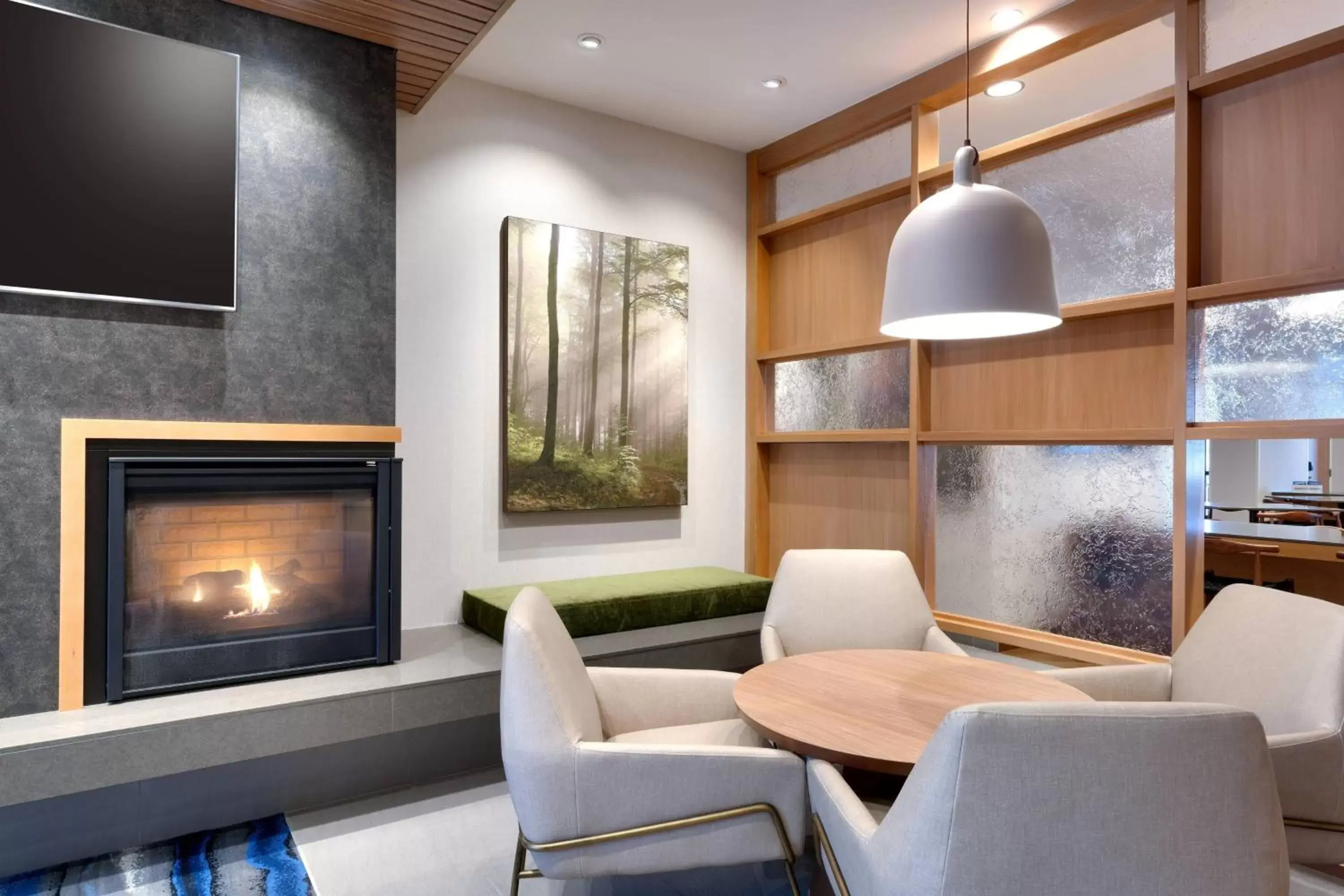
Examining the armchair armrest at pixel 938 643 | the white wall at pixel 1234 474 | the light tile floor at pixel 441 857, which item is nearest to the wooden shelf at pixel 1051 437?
the white wall at pixel 1234 474

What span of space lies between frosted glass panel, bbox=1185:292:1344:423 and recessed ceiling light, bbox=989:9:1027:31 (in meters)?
1.25

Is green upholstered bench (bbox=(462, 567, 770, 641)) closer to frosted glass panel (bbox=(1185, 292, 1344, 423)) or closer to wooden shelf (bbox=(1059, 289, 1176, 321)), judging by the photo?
wooden shelf (bbox=(1059, 289, 1176, 321))

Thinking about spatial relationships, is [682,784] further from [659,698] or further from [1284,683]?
[1284,683]

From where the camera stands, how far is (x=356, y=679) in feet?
8.63

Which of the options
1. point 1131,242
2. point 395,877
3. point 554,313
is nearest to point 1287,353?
point 1131,242

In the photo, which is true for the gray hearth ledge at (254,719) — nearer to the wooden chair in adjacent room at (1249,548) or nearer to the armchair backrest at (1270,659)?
the armchair backrest at (1270,659)

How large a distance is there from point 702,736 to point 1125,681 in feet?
3.77

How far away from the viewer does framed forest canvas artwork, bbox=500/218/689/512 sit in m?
3.56

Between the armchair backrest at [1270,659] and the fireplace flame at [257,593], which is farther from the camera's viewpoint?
the fireplace flame at [257,593]

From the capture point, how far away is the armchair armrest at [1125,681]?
2.15 metres

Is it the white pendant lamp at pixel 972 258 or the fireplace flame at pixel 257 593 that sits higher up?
the white pendant lamp at pixel 972 258

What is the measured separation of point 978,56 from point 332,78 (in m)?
2.43

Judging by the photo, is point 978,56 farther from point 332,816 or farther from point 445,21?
point 332,816

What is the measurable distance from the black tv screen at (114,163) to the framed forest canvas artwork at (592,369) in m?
1.24
